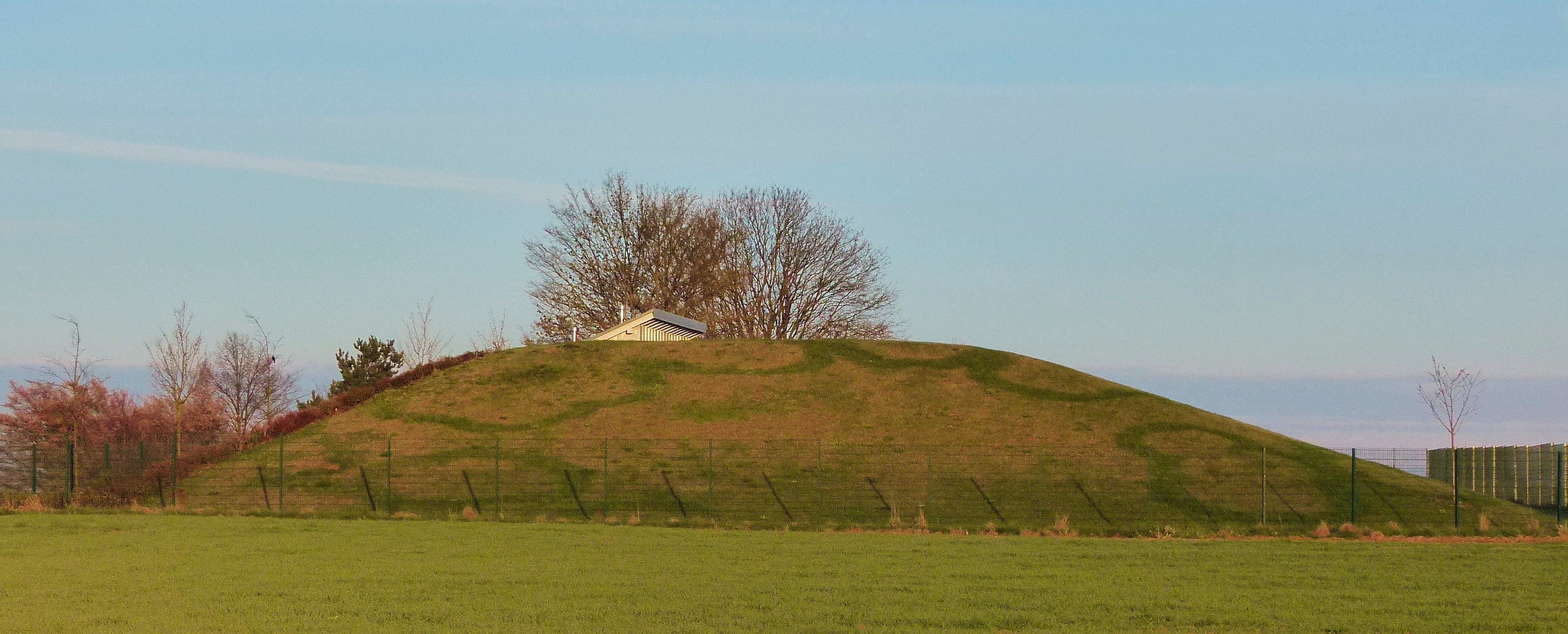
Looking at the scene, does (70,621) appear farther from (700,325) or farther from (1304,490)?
(700,325)

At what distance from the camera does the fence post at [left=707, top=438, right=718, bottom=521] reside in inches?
1296

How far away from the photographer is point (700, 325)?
54.8 m

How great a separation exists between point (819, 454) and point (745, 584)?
15.8 meters

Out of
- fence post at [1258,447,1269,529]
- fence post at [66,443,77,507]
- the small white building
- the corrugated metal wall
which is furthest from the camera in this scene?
the small white building

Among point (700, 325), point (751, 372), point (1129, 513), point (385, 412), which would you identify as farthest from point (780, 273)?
point (1129, 513)

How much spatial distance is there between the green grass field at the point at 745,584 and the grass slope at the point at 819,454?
5.83 metres

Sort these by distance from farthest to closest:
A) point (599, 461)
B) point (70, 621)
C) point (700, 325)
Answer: point (700, 325) → point (599, 461) → point (70, 621)

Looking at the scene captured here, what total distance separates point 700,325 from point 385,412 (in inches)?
673

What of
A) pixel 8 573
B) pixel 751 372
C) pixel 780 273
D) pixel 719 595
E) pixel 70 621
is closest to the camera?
pixel 70 621

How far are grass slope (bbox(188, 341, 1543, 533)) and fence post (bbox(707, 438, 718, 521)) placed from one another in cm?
12

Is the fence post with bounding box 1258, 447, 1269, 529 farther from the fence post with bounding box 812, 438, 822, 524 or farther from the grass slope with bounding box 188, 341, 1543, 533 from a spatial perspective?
the fence post with bounding box 812, 438, 822, 524

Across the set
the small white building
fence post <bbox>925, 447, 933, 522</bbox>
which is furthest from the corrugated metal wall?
the small white building

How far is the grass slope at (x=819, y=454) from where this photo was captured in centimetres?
3334

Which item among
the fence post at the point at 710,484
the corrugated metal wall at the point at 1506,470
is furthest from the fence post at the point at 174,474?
the corrugated metal wall at the point at 1506,470
